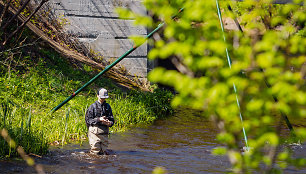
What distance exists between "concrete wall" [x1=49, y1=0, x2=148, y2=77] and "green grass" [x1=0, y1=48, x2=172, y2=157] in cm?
183

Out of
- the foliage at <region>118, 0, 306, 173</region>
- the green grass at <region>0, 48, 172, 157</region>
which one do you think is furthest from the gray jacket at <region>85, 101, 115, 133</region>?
the foliage at <region>118, 0, 306, 173</region>

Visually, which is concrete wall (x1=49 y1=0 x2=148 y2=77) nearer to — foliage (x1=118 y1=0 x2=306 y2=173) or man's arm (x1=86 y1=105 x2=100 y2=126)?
man's arm (x1=86 y1=105 x2=100 y2=126)

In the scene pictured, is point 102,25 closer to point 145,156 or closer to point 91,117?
point 91,117

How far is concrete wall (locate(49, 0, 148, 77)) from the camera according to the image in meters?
16.5

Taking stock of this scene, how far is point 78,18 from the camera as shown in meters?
16.7

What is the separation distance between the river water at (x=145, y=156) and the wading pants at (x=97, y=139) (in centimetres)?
16

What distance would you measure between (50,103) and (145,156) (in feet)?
→ 11.6

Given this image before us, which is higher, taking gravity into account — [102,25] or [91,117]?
[102,25]

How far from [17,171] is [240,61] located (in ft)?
16.8

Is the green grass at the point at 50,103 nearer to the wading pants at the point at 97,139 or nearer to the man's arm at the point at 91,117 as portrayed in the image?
the man's arm at the point at 91,117

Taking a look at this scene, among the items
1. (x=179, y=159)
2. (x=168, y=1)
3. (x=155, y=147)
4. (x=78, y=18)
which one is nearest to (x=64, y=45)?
(x=78, y=18)

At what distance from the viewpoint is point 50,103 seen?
1169 cm

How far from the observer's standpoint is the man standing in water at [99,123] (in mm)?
8891

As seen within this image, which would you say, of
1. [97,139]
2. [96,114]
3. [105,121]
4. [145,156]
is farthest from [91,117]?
[145,156]
